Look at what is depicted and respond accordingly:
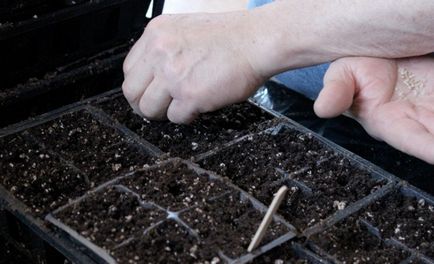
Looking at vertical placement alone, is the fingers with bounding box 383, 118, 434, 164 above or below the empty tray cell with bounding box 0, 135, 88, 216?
above

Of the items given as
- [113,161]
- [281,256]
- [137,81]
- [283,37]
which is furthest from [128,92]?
[281,256]

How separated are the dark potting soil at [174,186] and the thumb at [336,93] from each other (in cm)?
17

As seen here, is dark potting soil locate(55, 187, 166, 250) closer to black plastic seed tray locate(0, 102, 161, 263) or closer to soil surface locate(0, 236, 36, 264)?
black plastic seed tray locate(0, 102, 161, 263)

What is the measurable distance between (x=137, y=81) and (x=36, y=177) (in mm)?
220

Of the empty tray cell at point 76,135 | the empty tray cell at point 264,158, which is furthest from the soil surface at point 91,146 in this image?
the empty tray cell at point 264,158

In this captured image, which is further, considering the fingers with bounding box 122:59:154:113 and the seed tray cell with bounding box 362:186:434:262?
the fingers with bounding box 122:59:154:113

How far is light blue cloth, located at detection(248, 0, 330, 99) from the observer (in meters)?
1.25

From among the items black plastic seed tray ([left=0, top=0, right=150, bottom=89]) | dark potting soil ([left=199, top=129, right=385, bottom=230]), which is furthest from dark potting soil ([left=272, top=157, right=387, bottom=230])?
black plastic seed tray ([left=0, top=0, right=150, bottom=89])

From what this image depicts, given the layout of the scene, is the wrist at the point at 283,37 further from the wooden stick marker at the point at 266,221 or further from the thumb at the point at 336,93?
the wooden stick marker at the point at 266,221

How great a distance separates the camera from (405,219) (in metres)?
0.85

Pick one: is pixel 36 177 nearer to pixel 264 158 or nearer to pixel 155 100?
pixel 155 100

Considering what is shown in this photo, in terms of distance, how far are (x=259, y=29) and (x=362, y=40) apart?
5.7 inches

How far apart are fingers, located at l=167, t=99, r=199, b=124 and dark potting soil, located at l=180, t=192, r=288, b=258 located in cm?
19

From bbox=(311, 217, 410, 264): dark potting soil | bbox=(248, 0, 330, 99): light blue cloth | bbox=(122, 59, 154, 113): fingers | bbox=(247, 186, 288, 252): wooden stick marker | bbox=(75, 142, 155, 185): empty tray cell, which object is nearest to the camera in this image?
bbox=(247, 186, 288, 252): wooden stick marker
